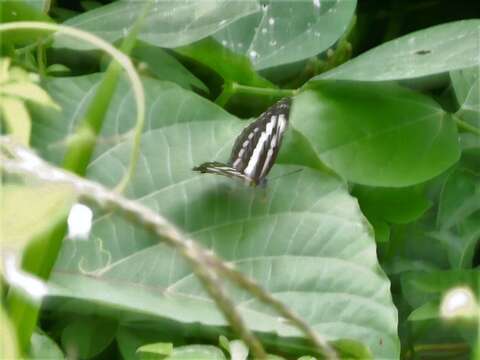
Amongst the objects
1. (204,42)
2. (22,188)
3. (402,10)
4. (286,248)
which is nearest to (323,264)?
(286,248)

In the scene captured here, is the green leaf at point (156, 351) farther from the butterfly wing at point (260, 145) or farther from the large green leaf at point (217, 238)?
the butterfly wing at point (260, 145)

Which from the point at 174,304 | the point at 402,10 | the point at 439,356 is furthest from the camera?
the point at 402,10

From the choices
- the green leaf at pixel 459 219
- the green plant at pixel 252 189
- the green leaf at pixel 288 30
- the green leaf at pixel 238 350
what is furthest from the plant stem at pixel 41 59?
the green leaf at pixel 459 219

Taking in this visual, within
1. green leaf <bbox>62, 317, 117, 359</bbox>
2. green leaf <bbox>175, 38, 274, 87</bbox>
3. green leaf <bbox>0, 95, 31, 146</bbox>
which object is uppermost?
green leaf <bbox>0, 95, 31, 146</bbox>

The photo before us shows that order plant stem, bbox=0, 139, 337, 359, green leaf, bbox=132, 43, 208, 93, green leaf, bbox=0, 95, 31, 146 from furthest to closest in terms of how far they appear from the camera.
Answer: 1. green leaf, bbox=132, 43, 208, 93
2. green leaf, bbox=0, 95, 31, 146
3. plant stem, bbox=0, 139, 337, 359

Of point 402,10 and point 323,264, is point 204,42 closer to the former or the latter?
point 323,264

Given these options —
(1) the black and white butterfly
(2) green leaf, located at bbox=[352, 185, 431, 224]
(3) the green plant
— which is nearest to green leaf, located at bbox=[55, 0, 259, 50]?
(3) the green plant

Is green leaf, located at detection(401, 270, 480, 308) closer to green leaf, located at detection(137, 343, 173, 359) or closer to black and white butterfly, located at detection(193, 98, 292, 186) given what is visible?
black and white butterfly, located at detection(193, 98, 292, 186)
